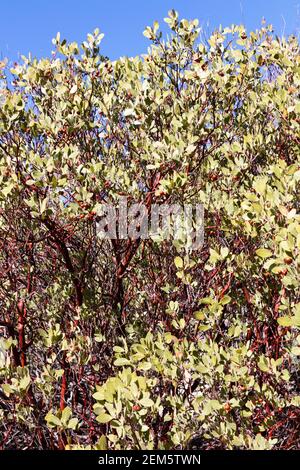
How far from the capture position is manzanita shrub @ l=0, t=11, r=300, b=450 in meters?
2.29

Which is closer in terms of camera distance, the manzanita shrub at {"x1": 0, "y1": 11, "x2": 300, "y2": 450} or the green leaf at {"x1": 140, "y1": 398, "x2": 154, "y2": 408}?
the green leaf at {"x1": 140, "y1": 398, "x2": 154, "y2": 408}

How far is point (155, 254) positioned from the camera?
3195 millimetres

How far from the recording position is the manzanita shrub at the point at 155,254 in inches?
90.0

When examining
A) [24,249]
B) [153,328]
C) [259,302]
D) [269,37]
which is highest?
[269,37]

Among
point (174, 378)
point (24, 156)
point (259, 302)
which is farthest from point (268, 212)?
point (24, 156)

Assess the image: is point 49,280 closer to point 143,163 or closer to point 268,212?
point 143,163

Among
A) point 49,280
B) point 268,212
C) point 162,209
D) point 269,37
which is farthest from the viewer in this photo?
point 269,37

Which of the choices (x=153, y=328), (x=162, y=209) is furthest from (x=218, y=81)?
(x=153, y=328)

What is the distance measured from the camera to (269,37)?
4070mm

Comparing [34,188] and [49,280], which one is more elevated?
[34,188]

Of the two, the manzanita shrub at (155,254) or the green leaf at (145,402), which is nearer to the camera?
the green leaf at (145,402)

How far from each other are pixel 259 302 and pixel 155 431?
0.94m

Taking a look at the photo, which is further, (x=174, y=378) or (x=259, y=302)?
(x=259, y=302)

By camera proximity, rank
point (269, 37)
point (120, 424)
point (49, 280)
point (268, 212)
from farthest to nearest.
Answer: point (269, 37) < point (49, 280) < point (268, 212) < point (120, 424)
